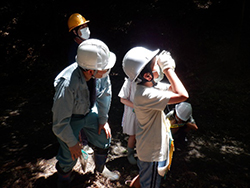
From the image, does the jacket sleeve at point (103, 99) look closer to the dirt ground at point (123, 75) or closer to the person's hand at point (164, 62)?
the person's hand at point (164, 62)

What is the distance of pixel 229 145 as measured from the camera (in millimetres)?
→ 3750

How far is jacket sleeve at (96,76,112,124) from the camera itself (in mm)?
2631

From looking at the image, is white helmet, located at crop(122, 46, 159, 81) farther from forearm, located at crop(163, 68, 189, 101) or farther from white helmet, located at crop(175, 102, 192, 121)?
white helmet, located at crop(175, 102, 192, 121)

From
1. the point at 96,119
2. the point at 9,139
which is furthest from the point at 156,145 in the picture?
the point at 9,139

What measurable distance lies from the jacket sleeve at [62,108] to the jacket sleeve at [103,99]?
543mm

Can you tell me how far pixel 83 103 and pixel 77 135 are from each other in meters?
0.44

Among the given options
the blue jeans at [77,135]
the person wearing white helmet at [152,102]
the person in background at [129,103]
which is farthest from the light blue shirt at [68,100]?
the person in background at [129,103]

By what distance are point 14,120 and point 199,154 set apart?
3.79m

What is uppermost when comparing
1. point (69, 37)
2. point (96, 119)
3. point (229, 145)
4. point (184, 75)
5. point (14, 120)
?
point (69, 37)

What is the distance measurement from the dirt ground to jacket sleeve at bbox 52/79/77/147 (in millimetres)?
1082

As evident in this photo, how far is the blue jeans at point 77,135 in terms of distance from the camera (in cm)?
238

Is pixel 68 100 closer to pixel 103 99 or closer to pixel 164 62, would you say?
pixel 103 99

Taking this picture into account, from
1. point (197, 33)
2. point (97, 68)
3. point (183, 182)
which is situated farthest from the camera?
point (197, 33)

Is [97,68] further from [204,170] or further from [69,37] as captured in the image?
[69,37]
